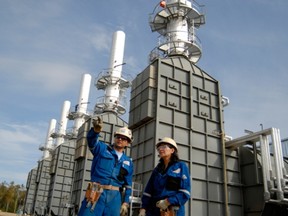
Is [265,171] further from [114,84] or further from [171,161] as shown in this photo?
[114,84]

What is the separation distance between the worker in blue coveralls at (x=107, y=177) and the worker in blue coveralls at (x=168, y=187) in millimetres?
407

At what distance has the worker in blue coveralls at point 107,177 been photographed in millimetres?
4184

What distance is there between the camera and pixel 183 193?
3898 millimetres

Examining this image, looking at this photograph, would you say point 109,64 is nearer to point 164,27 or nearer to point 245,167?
point 164,27

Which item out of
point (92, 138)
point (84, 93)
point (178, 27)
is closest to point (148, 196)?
point (92, 138)

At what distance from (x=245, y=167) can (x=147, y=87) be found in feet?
19.5

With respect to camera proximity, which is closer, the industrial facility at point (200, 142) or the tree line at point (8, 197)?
the industrial facility at point (200, 142)

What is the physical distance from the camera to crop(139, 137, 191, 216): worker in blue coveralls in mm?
3837

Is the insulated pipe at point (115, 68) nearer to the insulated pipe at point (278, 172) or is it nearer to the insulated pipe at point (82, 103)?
the insulated pipe at point (82, 103)

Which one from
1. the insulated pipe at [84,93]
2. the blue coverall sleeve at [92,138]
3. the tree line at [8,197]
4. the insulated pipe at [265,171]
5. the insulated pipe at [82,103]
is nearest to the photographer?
the blue coverall sleeve at [92,138]

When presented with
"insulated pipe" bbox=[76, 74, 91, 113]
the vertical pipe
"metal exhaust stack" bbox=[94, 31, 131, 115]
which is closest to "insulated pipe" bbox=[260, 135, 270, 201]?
"metal exhaust stack" bbox=[94, 31, 131, 115]

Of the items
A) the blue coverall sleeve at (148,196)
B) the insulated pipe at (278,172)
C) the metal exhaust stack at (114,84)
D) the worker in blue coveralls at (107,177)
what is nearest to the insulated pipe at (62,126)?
the metal exhaust stack at (114,84)

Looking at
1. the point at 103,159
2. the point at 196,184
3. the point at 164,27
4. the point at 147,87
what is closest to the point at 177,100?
the point at 147,87

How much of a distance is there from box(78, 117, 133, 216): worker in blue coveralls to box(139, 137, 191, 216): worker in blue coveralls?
41 cm
